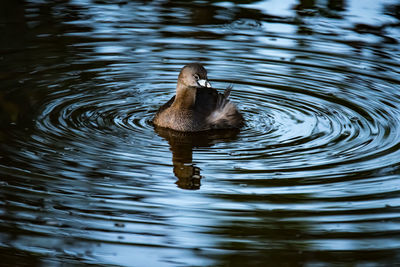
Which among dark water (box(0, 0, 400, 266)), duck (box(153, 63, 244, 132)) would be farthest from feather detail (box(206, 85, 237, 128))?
dark water (box(0, 0, 400, 266))

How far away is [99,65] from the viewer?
33.7ft

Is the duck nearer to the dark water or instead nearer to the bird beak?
the bird beak

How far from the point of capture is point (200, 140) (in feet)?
26.0

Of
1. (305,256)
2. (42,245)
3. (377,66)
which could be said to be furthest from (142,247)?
(377,66)

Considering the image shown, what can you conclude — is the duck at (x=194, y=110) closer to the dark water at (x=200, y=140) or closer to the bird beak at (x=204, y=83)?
the bird beak at (x=204, y=83)

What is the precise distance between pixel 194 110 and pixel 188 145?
69cm

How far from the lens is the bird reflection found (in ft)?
21.8

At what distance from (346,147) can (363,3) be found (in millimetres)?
6942

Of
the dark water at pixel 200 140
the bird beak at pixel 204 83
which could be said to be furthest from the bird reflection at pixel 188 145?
the bird beak at pixel 204 83

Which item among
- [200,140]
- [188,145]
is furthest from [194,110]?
[188,145]

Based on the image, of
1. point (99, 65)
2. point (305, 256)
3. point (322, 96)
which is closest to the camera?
point (305, 256)

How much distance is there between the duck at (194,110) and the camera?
26.8 feet

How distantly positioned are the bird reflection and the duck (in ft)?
0.25

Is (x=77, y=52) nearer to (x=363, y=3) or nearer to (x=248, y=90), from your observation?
(x=248, y=90)
